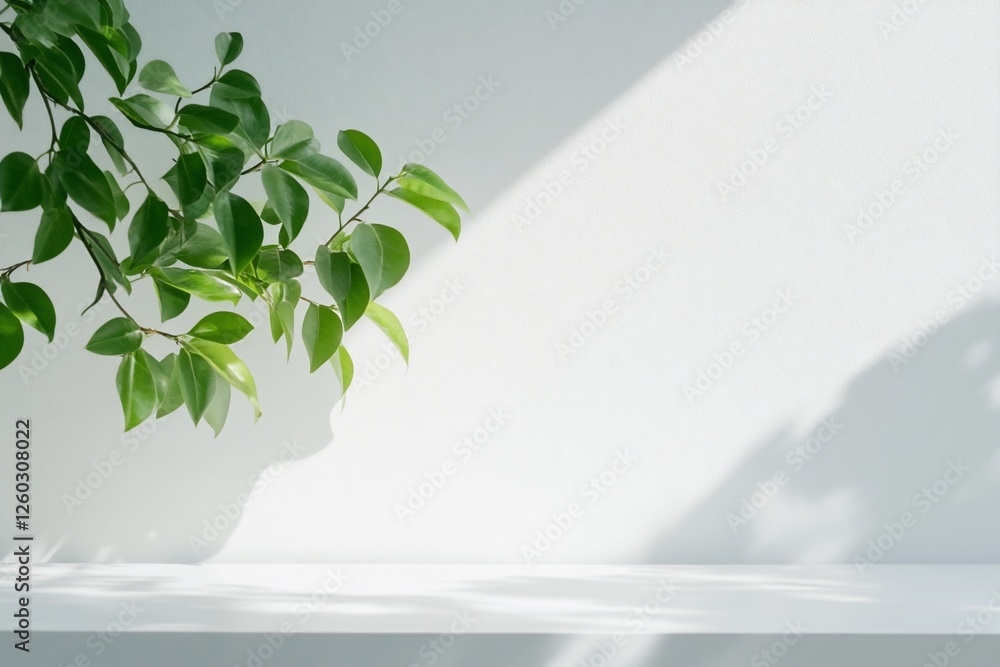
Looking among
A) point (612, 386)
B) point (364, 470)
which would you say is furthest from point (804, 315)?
point (364, 470)

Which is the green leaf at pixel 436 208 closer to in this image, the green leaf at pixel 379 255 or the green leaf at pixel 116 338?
the green leaf at pixel 379 255

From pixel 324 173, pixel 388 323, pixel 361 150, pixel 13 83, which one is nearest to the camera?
pixel 13 83

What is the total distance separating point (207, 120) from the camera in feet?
2.48

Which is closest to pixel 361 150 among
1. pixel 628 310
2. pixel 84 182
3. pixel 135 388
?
pixel 84 182

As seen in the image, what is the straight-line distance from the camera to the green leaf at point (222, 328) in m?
0.99

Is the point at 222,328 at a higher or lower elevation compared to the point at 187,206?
lower

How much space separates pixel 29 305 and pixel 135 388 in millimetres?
186

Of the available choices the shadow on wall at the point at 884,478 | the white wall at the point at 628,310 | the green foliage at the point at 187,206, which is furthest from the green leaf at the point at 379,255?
the shadow on wall at the point at 884,478

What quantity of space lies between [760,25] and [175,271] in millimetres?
1125

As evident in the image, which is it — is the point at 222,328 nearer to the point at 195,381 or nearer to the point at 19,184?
the point at 195,381

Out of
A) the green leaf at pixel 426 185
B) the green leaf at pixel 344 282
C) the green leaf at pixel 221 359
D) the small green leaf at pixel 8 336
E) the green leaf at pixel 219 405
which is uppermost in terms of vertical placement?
the green leaf at pixel 426 185

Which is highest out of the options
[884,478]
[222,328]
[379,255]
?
[884,478]

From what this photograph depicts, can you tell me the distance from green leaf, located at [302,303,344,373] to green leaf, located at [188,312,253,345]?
9cm

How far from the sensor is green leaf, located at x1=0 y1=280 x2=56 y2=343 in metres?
0.78
